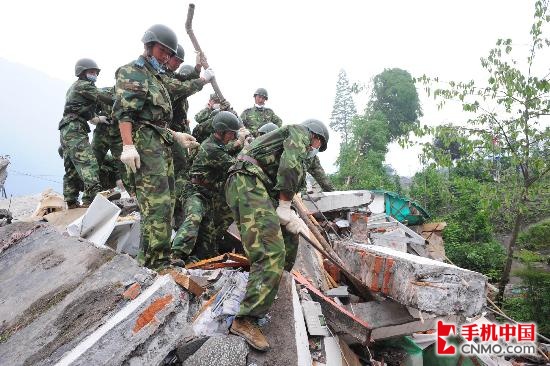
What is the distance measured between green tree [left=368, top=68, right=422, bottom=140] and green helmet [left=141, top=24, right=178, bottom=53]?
817 inches

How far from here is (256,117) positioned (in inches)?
307

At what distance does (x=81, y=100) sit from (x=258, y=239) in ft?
13.8

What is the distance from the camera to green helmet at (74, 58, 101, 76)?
5.52 meters

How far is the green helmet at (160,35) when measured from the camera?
3493mm

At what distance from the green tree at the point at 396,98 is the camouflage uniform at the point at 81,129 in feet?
64.2

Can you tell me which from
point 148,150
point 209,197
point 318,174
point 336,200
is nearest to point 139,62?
point 148,150

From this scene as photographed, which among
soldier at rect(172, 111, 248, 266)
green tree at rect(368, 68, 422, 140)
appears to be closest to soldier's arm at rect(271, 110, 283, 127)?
soldier at rect(172, 111, 248, 266)

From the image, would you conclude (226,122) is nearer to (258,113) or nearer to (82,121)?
(82,121)

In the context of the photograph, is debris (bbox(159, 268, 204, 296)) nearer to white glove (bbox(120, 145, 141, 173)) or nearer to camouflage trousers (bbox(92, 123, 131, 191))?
white glove (bbox(120, 145, 141, 173))

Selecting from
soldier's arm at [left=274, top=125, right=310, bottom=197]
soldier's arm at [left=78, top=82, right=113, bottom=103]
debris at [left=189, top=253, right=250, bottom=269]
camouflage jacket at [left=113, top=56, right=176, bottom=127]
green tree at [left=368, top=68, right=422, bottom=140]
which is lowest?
debris at [left=189, top=253, right=250, bottom=269]

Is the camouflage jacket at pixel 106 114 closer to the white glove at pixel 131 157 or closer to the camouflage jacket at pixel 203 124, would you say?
the camouflage jacket at pixel 203 124

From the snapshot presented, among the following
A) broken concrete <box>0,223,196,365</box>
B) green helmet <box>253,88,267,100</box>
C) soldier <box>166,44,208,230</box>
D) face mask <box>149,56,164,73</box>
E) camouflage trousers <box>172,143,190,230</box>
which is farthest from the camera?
green helmet <box>253,88,267,100</box>

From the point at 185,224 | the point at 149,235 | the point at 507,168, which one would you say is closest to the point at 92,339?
the point at 149,235

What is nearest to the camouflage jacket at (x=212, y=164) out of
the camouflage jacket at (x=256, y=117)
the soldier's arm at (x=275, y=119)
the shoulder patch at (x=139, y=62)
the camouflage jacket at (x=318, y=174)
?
the shoulder patch at (x=139, y=62)
